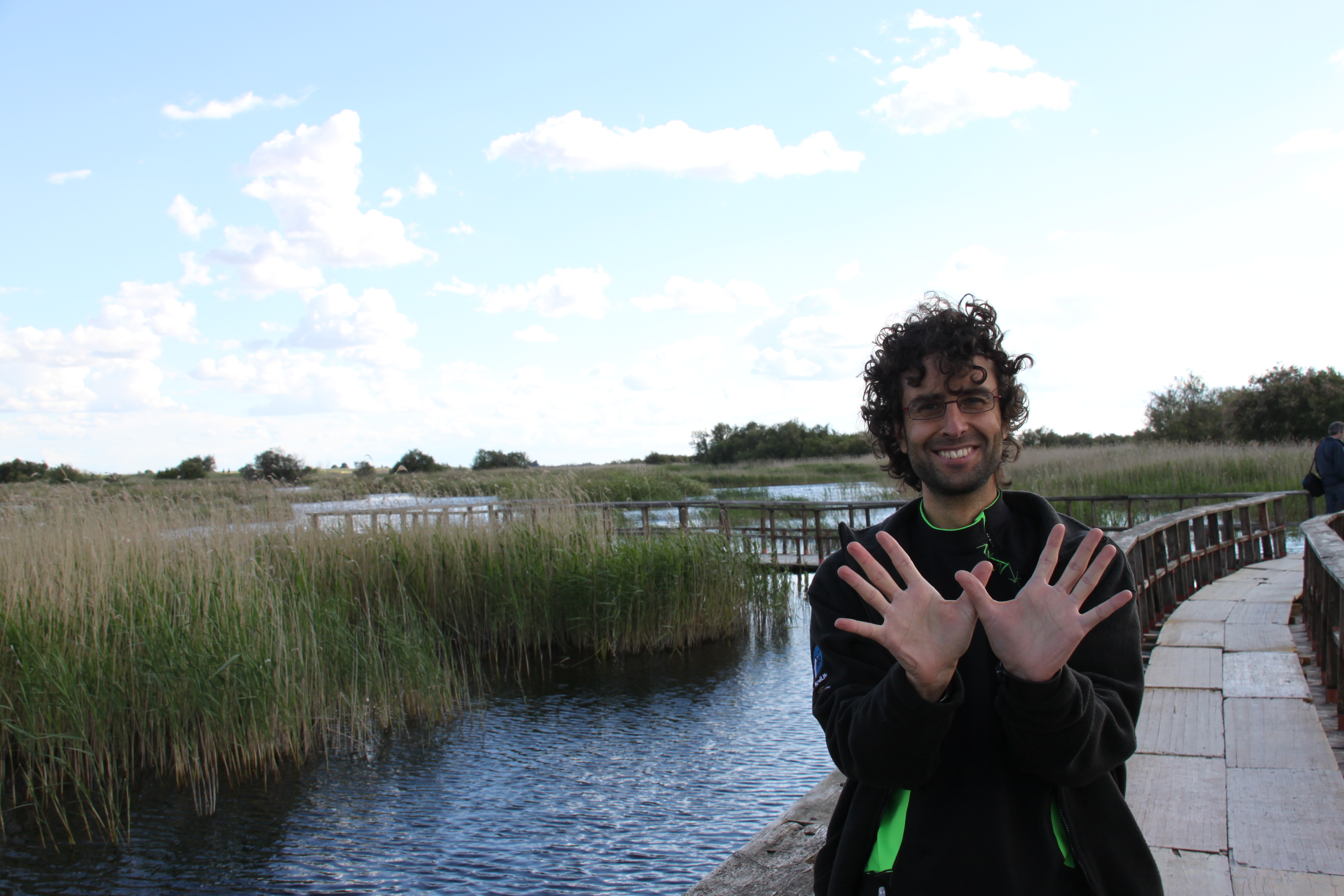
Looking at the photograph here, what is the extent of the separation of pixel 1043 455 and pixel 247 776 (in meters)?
20.7

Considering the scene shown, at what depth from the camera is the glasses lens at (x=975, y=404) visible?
1664mm

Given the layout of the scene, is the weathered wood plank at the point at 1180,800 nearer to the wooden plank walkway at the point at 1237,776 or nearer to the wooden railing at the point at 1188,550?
the wooden plank walkway at the point at 1237,776

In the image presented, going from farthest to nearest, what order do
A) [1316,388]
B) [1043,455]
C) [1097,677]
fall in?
1. [1316,388]
2. [1043,455]
3. [1097,677]

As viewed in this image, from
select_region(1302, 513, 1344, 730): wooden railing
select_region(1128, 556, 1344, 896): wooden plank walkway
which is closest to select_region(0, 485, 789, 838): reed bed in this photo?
select_region(1128, 556, 1344, 896): wooden plank walkway

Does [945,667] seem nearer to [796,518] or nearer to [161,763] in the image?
[161,763]

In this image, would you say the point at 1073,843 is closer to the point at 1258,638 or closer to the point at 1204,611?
→ the point at 1258,638

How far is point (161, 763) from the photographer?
5871 mm

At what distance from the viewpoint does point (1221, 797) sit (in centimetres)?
315

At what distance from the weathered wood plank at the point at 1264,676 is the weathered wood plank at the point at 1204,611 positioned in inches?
46.2

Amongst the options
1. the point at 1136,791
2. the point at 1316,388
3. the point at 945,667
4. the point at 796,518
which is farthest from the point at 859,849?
the point at 1316,388

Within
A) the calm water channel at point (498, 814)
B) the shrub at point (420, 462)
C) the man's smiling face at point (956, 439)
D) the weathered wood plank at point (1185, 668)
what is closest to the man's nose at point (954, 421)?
the man's smiling face at point (956, 439)

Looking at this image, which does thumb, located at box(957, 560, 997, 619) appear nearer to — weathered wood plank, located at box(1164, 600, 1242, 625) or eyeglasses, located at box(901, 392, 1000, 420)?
eyeglasses, located at box(901, 392, 1000, 420)

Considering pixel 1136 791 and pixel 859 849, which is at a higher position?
pixel 859 849

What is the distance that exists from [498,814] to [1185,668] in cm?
404
